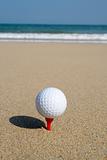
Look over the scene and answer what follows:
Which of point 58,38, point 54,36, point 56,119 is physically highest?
point 54,36

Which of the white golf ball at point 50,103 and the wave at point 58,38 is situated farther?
the wave at point 58,38

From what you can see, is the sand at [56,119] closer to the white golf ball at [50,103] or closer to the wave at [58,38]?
the white golf ball at [50,103]

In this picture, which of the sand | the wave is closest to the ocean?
the wave

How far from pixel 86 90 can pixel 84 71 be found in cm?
191

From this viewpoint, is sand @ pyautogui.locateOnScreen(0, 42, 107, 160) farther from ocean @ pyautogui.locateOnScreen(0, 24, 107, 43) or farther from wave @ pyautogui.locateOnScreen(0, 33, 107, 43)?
ocean @ pyautogui.locateOnScreen(0, 24, 107, 43)

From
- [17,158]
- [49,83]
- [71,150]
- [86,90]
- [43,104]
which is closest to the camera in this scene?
[17,158]

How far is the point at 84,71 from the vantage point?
6.54m

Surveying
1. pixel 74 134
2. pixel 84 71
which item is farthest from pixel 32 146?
pixel 84 71

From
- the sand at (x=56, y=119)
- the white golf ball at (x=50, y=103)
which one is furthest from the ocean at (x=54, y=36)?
the white golf ball at (x=50, y=103)

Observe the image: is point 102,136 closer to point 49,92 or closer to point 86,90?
point 49,92

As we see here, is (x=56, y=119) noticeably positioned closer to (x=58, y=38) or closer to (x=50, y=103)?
(x=50, y=103)

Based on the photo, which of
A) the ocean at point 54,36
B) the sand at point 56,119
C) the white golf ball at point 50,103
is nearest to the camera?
the sand at point 56,119

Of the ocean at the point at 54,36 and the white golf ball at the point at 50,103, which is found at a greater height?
the ocean at the point at 54,36

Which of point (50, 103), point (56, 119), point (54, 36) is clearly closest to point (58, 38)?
point (54, 36)
